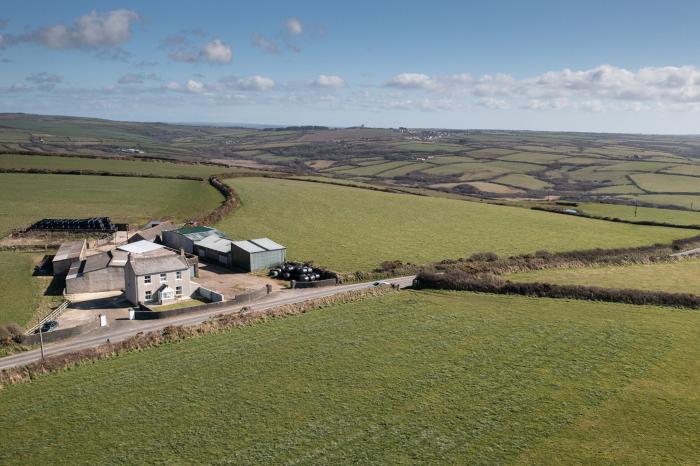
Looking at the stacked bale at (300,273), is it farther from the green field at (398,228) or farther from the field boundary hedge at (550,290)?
the field boundary hedge at (550,290)

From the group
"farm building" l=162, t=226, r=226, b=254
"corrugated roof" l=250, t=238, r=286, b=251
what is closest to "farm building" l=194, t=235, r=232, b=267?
"farm building" l=162, t=226, r=226, b=254

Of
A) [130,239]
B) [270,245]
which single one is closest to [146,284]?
[270,245]

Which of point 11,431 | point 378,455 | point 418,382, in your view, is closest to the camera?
point 378,455

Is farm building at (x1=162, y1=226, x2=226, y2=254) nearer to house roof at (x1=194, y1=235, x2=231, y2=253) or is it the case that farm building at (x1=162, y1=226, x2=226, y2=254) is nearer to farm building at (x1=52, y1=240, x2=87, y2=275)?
house roof at (x1=194, y1=235, x2=231, y2=253)

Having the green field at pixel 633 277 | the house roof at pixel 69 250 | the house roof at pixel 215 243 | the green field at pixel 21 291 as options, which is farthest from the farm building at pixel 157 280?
the green field at pixel 633 277

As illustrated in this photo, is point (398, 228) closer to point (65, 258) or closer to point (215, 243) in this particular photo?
point (215, 243)

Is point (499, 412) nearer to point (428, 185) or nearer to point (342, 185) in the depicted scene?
point (342, 185)
